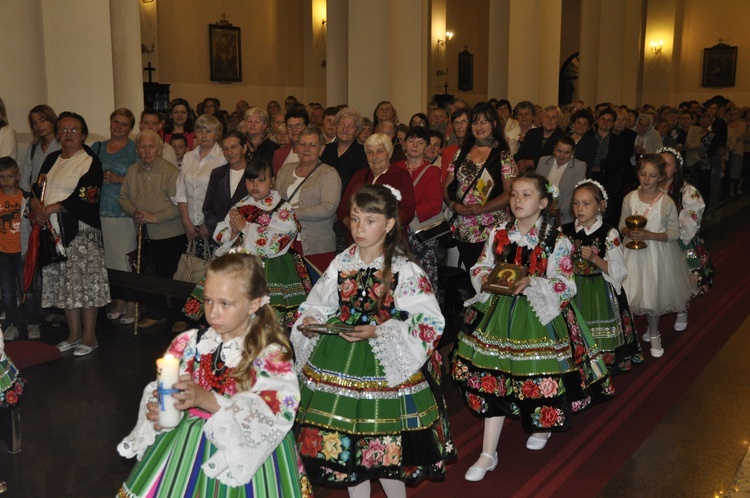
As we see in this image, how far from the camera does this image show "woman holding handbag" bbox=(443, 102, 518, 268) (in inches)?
263

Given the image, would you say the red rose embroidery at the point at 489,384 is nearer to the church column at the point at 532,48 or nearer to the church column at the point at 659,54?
the church column at the point at 532,48

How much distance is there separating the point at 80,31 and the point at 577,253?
5801 millimetres

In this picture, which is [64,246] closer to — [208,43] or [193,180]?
[193,180]

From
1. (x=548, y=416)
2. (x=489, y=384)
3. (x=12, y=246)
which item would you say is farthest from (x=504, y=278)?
(x=12, y=246)

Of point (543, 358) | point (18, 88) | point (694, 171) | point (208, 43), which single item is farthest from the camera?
point (208, 43)

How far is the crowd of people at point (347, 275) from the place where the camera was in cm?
294

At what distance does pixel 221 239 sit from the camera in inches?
234

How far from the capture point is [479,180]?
670 cm

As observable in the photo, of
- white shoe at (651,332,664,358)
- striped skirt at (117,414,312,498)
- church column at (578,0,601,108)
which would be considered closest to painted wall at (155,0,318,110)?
church column at (578,0,601,108)

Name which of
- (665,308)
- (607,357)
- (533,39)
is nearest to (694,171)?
(533,39)

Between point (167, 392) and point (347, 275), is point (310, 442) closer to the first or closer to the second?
point (347, 275)

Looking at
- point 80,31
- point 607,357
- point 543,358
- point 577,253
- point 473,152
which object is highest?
point 80,31

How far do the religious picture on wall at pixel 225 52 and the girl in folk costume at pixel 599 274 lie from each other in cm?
1724

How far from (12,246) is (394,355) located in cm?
451
